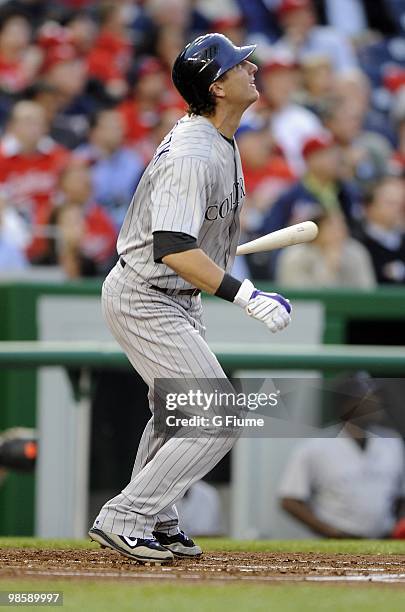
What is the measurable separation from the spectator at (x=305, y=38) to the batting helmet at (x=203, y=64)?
7.56 m

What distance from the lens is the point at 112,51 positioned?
1095 cm

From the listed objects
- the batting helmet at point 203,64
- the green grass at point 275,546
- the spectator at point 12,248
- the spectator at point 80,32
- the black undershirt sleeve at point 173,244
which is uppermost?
the spectator at point 80,32

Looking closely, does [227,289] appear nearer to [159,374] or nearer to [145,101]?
[159,374]

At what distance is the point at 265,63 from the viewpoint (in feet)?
36.7

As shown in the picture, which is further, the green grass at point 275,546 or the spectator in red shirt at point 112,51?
the spectator in red shirt at point 112,51

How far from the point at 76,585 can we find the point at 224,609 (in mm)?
574

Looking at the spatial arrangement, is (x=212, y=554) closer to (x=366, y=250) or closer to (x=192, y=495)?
(x=192, y=495)

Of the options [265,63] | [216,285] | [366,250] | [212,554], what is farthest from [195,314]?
[265,63]

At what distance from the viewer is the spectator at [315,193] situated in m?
8.98

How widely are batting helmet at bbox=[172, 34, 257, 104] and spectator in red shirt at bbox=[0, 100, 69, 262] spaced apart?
465cm

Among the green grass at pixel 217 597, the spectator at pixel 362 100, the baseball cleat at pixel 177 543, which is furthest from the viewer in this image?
the spectator at pixel 362 100

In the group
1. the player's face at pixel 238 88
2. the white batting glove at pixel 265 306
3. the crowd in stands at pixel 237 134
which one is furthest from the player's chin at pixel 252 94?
the crowd in stands at pixel 237 134

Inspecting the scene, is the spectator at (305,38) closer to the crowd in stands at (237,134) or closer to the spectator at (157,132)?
the crowd in stands at (237,134)

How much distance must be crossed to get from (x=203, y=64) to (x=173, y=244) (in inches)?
25.5
